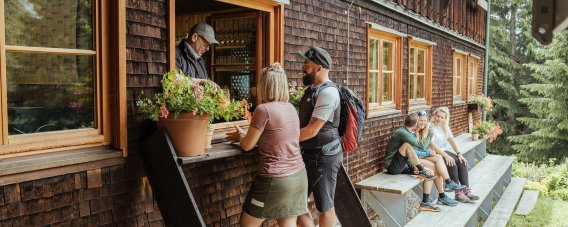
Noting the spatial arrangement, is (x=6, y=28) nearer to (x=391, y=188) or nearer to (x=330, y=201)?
(x=330, y=201)

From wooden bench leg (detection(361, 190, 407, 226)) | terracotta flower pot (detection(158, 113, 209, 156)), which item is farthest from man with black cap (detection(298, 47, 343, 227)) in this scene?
wooden bench leg (detection(361, 190, 407, 226))

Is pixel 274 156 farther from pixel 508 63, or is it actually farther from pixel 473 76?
pixel 508 63

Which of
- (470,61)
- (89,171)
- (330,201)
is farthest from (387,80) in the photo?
(470,61)

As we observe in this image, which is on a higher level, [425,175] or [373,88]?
[373,88]

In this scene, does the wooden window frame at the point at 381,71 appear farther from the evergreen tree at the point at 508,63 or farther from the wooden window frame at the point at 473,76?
the evergreen tree at the point at 508,63

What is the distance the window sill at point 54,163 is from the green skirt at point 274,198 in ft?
2.79

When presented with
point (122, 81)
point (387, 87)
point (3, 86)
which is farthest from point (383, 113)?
point (3, 86)

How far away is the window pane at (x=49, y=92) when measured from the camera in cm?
275

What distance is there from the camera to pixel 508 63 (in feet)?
81.0

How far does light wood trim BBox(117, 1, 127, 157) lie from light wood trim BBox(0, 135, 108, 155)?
12cm

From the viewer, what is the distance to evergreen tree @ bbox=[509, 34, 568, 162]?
20500 mm

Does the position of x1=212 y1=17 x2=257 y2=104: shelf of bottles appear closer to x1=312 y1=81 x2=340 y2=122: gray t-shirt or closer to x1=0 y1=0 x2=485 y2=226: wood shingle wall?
x1=0 y1=0 x2=485 y2=226: wood shingle wall

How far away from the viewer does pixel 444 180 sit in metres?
7.11

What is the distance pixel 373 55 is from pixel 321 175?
388 centimetres
